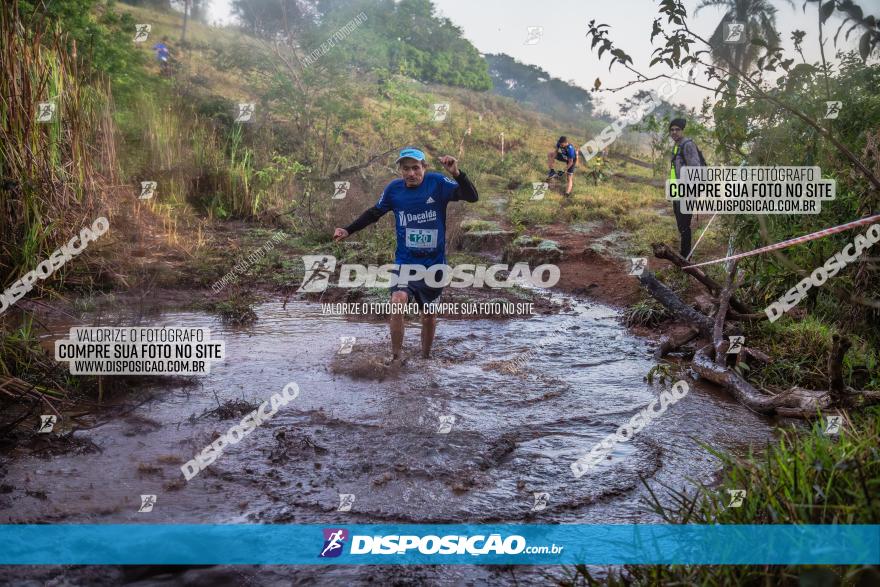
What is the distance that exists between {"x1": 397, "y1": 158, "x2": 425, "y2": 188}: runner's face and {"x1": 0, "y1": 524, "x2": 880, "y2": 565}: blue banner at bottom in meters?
3.58

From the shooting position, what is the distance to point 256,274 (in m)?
9.88

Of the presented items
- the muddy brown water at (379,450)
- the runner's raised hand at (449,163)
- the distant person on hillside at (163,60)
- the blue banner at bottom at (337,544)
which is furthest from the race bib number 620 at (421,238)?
the distant person on hillside at (163,60)

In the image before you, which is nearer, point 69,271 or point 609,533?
point 609,533

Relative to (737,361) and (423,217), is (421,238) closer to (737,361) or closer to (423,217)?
(423,217)

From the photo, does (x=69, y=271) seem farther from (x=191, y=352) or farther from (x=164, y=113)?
(x=164, y=113)

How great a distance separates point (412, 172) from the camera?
20.1 feet

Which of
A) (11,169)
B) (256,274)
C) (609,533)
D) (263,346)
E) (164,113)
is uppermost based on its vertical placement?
(164,113)

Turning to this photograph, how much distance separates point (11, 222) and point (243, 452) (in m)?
3.37

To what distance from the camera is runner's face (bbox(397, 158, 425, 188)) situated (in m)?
6.11

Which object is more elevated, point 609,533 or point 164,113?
point 164,113

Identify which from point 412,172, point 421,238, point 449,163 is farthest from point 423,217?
point 449,163

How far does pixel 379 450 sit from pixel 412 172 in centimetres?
279

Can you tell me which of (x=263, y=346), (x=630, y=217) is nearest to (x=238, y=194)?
(x=263, y=346)

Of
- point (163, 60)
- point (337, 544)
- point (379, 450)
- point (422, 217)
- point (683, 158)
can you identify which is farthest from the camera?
point (163, 60)
